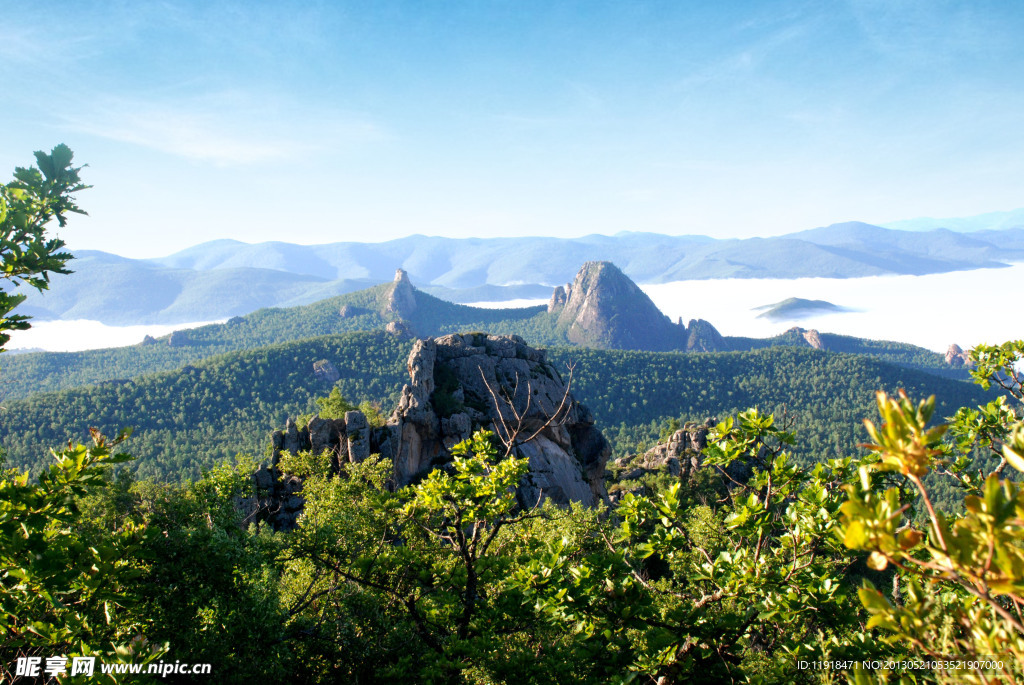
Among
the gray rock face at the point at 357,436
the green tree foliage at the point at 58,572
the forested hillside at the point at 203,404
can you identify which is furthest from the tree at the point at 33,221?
the forested hillside at the point at 203,404

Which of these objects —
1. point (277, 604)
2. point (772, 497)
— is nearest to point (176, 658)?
point (277, 604)

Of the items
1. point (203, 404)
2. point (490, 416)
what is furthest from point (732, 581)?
point (203, 404)

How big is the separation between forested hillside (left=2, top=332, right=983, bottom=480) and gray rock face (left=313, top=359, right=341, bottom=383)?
1413 millimetres

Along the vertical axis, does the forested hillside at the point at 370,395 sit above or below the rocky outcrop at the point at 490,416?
below

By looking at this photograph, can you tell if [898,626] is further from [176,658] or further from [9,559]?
[176,658]

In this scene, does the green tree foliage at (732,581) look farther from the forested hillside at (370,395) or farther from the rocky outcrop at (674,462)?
the forested hillside at (370,395)

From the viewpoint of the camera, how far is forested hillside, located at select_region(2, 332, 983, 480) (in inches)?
4277

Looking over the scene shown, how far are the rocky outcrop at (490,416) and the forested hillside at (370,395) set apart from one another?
69.1 meters

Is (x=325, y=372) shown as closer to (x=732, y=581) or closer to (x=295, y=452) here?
(x=295, y=452)

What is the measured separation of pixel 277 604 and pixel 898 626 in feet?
40.4

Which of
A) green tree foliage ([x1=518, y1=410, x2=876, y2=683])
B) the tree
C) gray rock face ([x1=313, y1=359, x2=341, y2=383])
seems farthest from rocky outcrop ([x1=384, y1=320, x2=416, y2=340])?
green tree foliage ([x1=518, y1=410, x2=876, y2=683])

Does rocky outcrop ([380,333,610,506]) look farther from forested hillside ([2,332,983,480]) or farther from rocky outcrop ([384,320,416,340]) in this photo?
rocky outcrop ([384,320,416,340])

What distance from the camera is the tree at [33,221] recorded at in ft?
23.1

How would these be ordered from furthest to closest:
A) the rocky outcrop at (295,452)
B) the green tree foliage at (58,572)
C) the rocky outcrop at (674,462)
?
the rocky outcrop at (674,462)
the rocky outcrop at (295,452)
the green tree foliage at (58,572)
